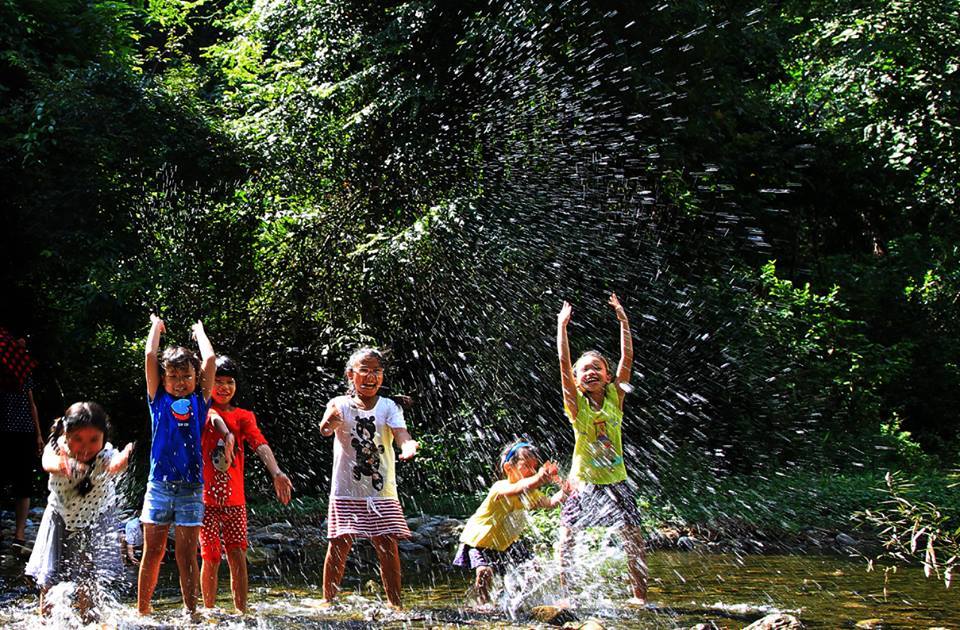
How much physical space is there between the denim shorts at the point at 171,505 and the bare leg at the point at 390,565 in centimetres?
100

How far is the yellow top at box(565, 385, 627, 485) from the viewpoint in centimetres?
597

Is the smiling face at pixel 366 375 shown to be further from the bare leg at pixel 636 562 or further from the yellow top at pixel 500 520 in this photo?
the bare leg at pixel 636 562

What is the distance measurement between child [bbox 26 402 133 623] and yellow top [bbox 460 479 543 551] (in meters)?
2.06

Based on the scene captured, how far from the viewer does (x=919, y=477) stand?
14.4 metres

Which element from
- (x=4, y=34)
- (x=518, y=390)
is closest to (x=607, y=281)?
(x=518, y=390)

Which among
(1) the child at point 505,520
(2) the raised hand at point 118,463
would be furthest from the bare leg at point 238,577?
(1) the child at point 505,520

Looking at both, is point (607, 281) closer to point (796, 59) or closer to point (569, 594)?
point (569, 594)

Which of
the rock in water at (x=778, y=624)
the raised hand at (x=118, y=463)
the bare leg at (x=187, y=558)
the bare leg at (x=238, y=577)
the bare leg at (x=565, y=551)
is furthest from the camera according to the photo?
the bare leg at (x=565, y=551)

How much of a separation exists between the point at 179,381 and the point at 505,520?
2.06m

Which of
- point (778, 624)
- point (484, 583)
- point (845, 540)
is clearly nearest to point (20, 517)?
point (484, 583)

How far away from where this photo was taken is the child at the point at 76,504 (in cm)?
510

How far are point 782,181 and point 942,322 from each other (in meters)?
4.56

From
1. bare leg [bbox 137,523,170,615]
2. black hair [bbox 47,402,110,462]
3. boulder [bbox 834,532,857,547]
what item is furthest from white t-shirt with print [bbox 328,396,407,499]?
boulder [bbox 834,532,857,547]

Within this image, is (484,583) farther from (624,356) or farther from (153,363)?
(153,363)
